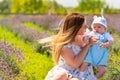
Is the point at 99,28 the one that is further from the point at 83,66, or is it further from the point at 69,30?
the point at 83,66

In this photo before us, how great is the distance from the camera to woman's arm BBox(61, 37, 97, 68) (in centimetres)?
607

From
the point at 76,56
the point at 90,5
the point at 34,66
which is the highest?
the point at 76,56

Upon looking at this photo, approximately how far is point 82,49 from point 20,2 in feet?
179

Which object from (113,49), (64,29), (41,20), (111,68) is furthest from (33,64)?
(41,20)

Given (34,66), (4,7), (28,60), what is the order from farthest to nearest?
1. (4,7)
2. (34,66)
3. (28,60)

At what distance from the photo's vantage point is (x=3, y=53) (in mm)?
7973

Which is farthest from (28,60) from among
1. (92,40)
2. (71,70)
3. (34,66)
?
(92,40)

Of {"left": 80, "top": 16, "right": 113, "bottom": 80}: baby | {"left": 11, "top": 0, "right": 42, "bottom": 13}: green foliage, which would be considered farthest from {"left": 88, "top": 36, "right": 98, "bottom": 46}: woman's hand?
{"left": 11, "top": 0, "right": 42, "bottom": 13}: green foliage

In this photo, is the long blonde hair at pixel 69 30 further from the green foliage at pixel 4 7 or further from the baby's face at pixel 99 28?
the green foliage at pixel 4 7

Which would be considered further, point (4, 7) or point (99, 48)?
point (4, 7)

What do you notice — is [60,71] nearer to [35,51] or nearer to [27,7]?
[35,51]

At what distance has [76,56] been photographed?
6113 mm

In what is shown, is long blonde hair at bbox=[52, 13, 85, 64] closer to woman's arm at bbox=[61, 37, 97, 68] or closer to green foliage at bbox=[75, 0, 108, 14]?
woman's arm at bbox=[61, 37, 97, 68]

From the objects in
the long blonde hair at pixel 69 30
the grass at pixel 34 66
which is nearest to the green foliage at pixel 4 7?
the grass at pixel 34 66
